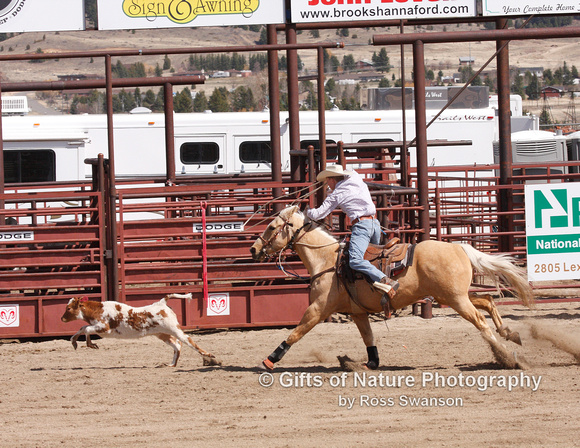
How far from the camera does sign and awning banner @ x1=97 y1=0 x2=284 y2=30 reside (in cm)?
1162

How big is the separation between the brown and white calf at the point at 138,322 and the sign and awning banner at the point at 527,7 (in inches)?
242

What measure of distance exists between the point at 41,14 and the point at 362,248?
20.8ft

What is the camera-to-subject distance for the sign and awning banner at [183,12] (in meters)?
11.6

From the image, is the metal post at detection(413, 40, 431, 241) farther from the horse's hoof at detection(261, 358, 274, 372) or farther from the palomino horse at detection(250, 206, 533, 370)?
the horse's hoof at detection(261, 358, 274, 372)

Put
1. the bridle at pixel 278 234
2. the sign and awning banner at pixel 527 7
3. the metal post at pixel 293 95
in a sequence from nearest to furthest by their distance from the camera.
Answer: the bridle at pixel 278 234, the sign and awning banner at pixel 527 7, the metal post at pixel 293 95

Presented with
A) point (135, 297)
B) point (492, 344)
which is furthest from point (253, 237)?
point (492, 344)

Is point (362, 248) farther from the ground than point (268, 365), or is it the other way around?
point (362, 248)

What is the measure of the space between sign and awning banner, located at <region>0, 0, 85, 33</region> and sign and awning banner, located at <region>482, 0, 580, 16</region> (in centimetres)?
574

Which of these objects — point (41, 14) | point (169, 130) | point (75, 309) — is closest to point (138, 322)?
point (75, 309)

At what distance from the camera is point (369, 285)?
8195 millimetres

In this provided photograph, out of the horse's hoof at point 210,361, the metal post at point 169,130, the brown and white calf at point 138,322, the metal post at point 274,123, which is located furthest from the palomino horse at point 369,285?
the metal post at point 169,130

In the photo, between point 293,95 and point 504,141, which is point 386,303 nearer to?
point 293,95

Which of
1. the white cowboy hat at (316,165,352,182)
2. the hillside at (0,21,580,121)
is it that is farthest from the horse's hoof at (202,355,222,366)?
the hillside at (0,21,580,121)

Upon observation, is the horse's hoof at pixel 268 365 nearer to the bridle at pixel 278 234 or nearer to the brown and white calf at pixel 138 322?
the brown and white calf at pixel 138 322
